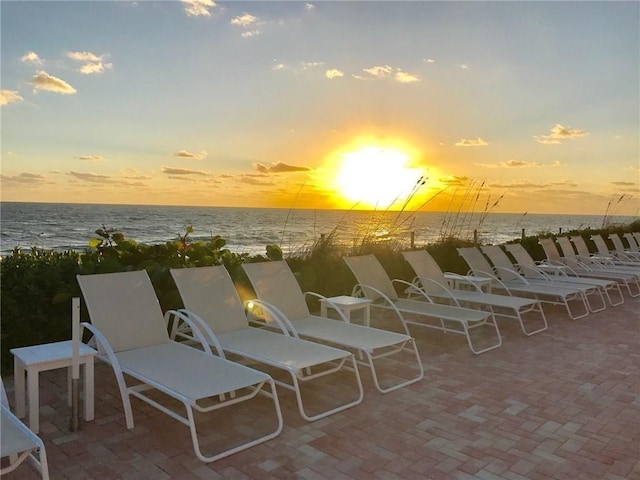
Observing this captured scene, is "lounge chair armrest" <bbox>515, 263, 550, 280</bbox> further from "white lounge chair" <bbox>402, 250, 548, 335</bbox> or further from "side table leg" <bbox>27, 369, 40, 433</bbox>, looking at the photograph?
"side table leg" <bbox>27, 369, 40, 433</bbox>

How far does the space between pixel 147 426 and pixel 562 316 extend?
18.8 ft

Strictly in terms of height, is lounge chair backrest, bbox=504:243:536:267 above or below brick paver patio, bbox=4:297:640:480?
above

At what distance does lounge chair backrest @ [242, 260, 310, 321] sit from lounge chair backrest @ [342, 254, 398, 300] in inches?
43.0

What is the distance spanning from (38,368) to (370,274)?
384 centimetres

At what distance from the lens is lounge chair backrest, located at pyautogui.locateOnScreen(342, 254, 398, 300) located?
5953 millimetres

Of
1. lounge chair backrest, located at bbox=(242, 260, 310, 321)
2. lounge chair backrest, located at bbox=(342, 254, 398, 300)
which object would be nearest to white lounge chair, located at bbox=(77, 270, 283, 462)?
lounge chair backrest, located at bbox=(242, 260, 310, 321)

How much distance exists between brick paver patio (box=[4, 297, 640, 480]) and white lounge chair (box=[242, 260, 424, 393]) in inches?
10.1

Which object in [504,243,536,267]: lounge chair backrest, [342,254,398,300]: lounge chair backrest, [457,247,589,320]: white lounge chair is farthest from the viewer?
[504,243,536,267]: lounge chair backrest

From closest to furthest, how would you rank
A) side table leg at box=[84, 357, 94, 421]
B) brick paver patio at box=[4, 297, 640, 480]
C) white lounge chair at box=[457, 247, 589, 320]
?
brick paver patio at box=[4, 297, 640, 480] → side table leg at box=[84, 357, 94, 421] → white lounge chair at box=[457, 247, 589, 320]

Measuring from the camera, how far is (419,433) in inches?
125

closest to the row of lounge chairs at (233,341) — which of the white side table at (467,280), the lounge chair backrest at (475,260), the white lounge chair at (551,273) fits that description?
the white side table at (467,280)

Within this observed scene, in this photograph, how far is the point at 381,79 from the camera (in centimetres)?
957

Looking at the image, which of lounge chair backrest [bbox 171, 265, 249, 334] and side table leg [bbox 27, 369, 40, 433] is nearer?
side table leg [bbox 27, 369, 40, 433]

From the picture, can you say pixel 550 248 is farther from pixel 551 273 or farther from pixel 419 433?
pixel 419 433
